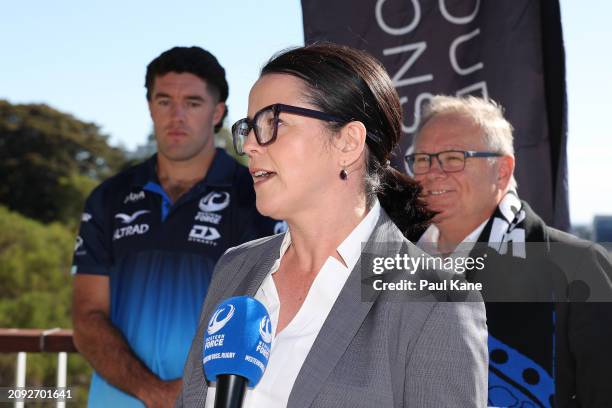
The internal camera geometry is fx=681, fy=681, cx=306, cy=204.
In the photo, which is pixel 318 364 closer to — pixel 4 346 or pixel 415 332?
pixel 415 332

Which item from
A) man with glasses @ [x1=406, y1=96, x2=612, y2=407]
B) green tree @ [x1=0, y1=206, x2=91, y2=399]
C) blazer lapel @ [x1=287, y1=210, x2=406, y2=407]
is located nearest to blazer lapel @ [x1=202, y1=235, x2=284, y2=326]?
blazer lapel @ [x1=287, y1=210, x2=406, y2=407]

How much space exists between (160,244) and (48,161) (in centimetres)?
3183

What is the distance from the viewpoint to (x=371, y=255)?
1831 millimetres

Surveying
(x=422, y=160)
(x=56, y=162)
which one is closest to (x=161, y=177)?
(x=422, y=160)

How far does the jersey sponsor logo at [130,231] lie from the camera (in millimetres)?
3193

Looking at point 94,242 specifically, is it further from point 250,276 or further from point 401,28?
point 401,28

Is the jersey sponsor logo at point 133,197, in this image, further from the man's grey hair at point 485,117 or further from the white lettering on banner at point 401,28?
the white lettering on banner at point 401,28

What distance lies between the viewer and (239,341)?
1495 mm

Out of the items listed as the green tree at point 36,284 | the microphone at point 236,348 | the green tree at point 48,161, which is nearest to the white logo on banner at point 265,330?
the microphone at point 236,348

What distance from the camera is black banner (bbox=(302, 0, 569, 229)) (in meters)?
3.57

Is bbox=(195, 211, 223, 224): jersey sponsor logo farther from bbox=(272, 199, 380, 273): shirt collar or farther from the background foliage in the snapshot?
the background foliage

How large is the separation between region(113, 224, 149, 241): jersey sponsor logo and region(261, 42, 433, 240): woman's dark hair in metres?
1.44

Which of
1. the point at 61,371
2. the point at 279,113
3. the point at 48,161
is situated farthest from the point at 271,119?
the point at 48,161

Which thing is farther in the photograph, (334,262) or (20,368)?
(20,368)
